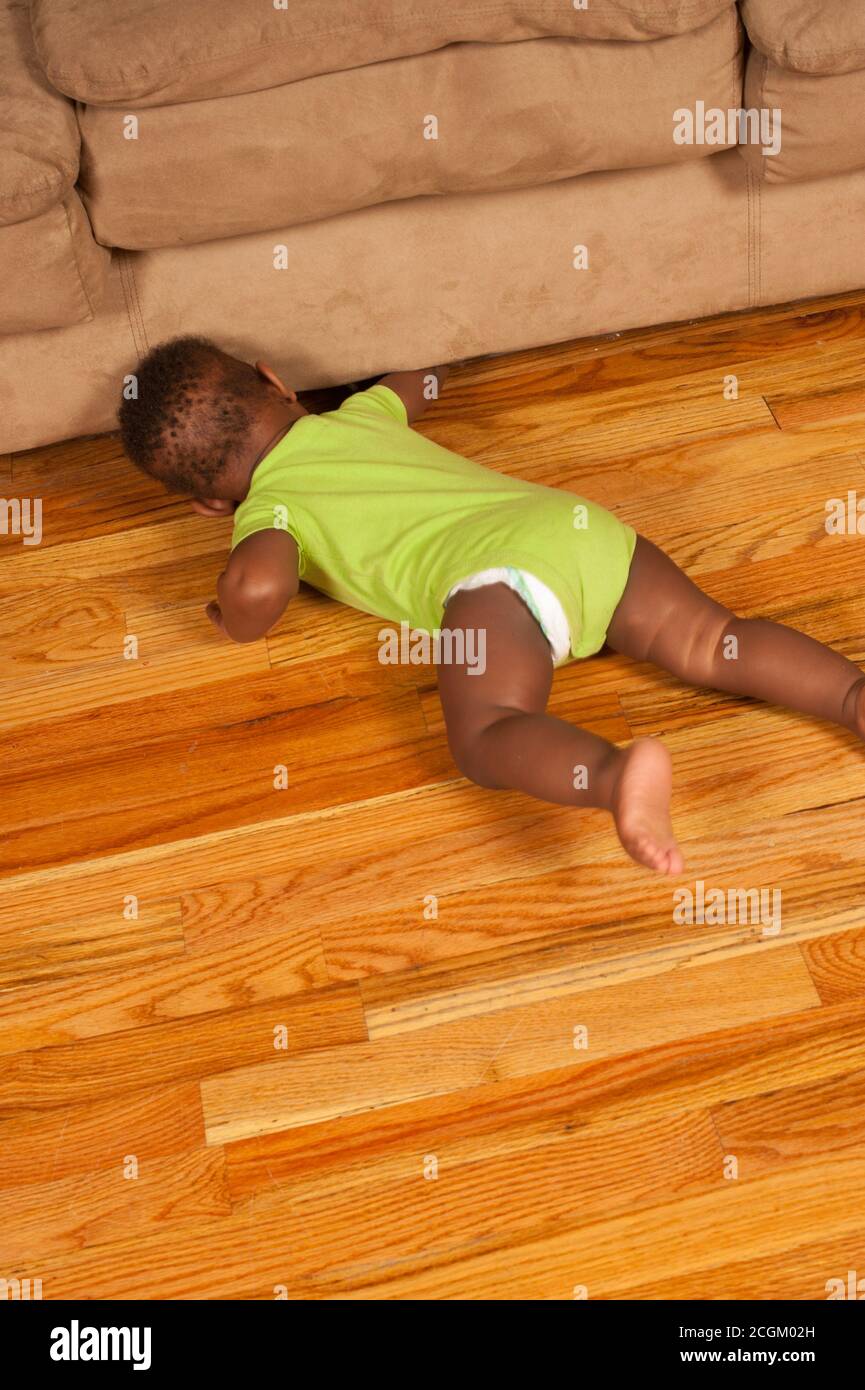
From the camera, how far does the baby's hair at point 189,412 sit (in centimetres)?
147

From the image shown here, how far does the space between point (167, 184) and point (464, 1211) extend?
3.80 feet

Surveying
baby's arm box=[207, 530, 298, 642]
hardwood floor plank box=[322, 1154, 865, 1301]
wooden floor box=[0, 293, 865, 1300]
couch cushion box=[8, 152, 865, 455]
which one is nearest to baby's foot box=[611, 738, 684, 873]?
wooden floor box=[0, 293, 865, 1300]

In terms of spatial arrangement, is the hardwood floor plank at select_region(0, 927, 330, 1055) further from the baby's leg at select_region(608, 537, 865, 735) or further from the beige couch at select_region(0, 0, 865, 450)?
the beige couch at select_region(0, 0, 865, 450)

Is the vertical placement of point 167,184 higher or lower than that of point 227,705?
higher

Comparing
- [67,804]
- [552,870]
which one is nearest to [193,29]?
[67,804]

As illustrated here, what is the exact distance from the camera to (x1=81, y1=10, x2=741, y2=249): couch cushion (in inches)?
57.2

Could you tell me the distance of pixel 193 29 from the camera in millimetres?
1405

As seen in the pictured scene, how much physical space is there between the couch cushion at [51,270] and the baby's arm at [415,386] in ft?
1.26

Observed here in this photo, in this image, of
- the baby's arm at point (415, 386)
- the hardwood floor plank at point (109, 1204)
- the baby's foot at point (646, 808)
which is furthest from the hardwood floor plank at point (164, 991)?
the baby's arm at point (415, 386)

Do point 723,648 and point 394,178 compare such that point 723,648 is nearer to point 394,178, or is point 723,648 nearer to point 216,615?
point 216,615

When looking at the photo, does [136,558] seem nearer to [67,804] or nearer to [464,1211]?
[67,804]

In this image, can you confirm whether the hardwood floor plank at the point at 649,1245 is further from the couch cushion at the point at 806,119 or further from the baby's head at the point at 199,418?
the couch cushion at the point at 806,119
